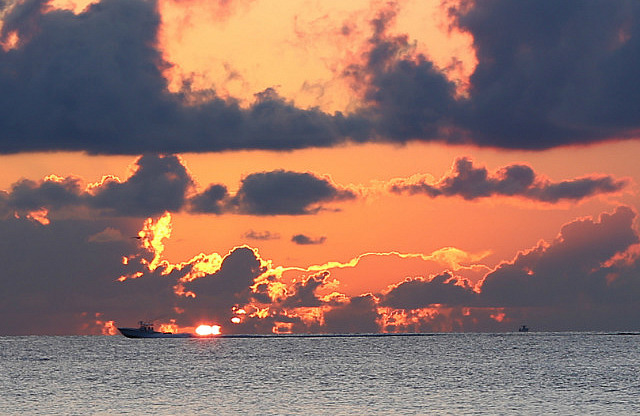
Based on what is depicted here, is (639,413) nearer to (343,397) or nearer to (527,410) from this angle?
(527,410)

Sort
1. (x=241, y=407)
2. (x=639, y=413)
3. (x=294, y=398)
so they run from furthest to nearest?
(x=294, y=398) < (x=241, y=407) < (x=639, y=413)

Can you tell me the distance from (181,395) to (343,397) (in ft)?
89.6

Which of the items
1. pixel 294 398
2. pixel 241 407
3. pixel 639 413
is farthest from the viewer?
pixel 294 398

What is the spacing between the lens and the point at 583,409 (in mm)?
160375

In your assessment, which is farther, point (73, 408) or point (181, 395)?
point (181, 395)

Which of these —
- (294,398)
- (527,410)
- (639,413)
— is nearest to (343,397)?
(294,398)

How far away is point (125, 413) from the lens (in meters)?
156

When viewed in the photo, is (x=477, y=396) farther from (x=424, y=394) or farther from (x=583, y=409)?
(x=583, y=409)

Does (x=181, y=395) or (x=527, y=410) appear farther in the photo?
(x=181, y=395)

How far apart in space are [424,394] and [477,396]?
30.9ft

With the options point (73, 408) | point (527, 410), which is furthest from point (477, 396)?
point (73, 408)

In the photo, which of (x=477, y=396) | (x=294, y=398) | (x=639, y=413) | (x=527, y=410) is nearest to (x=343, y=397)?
(x=294, y=398)

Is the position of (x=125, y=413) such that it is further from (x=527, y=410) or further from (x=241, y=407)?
(x=527, y=410)

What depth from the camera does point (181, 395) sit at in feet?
611
